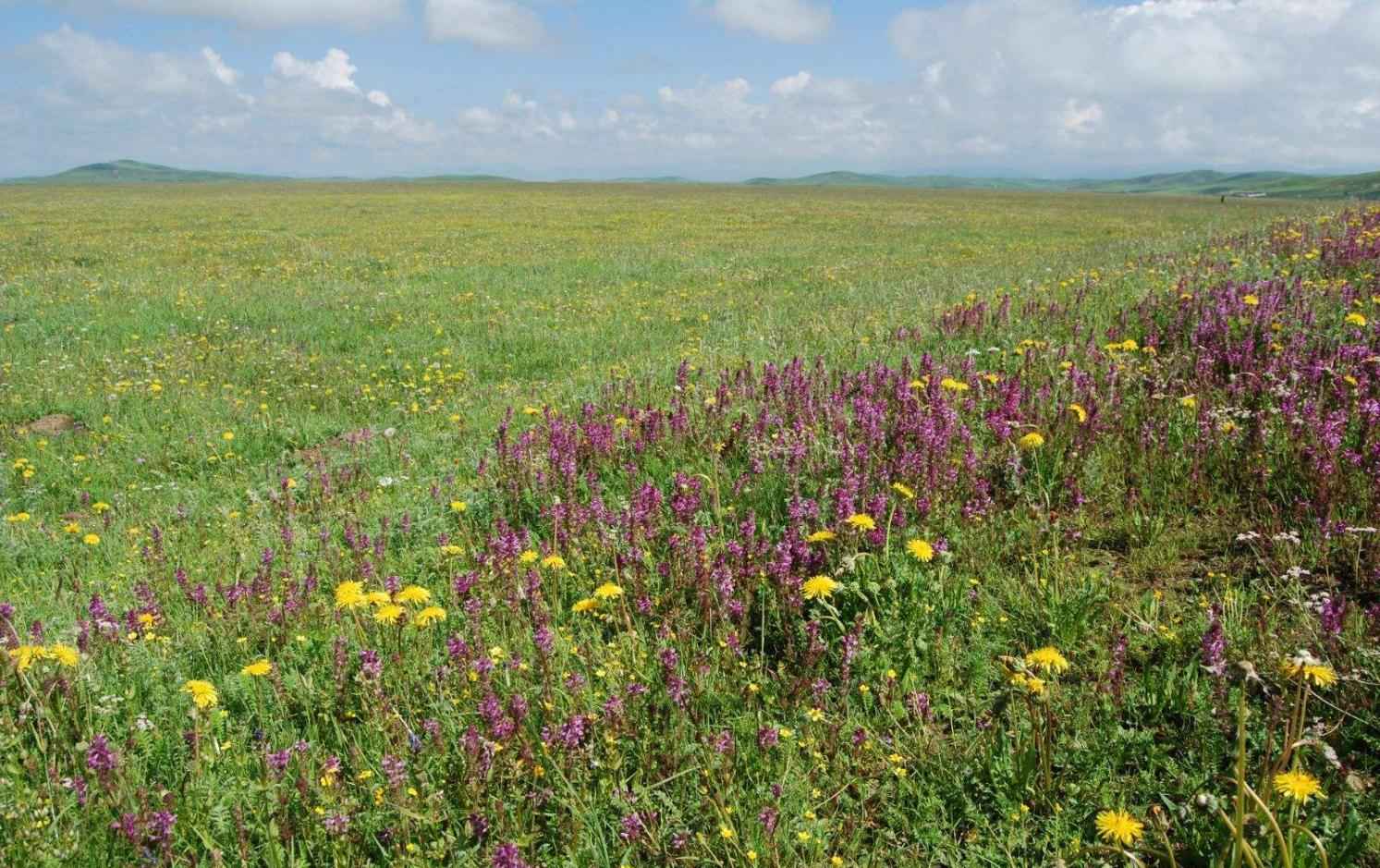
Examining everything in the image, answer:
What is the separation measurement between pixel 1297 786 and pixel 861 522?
1.86 m

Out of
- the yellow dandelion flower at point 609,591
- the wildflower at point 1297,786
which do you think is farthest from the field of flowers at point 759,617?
the yellow dandelion flower at point 609,591

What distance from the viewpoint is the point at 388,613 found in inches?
133

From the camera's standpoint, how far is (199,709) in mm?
3139

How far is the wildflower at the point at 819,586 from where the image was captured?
3.43m

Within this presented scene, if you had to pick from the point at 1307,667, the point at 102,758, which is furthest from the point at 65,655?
the point at 1307,667

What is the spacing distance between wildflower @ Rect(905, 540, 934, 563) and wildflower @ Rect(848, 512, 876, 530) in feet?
0.64

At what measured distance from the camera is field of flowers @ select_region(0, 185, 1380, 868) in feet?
8.36

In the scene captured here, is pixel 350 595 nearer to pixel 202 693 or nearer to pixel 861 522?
pixel 202 693

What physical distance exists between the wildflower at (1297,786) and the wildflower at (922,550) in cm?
148

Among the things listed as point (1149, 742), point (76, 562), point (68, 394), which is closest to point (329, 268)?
point (68, 394)

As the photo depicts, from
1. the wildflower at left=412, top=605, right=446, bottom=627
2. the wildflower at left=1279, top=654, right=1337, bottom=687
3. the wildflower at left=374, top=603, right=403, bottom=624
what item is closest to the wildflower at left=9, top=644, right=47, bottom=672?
the wildflower at left=374, top=603, right=403, bottom=624

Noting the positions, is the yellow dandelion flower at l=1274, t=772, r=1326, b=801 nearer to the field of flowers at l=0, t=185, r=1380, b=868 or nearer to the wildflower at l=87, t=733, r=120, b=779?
the field of flowers at l=0, t=185, r=1380, b=868

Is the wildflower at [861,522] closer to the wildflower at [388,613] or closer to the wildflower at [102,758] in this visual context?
the wildflower at [388,613]

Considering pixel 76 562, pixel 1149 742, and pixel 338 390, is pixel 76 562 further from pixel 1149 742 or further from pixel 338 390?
pixel 1149 742
